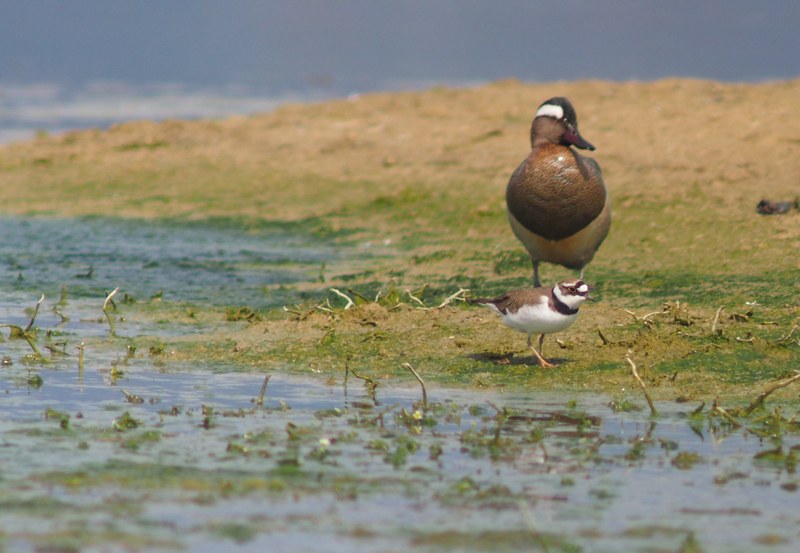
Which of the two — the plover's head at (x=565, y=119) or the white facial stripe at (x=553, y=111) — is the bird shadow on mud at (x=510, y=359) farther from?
the white facial stripe at (x=553, y=111)

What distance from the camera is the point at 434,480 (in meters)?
6.51

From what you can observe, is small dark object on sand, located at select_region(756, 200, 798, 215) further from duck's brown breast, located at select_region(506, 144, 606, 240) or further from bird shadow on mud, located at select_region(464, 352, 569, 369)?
bird shadow on mud, located at select_region(464, 352, 569, 369)

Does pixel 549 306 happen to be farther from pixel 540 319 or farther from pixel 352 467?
pixel 352 467

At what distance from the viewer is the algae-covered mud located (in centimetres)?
605

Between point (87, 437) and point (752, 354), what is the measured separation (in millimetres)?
4349

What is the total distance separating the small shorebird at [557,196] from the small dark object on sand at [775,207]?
3.06 metres

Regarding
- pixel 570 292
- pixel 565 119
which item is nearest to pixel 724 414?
pixel 570 292

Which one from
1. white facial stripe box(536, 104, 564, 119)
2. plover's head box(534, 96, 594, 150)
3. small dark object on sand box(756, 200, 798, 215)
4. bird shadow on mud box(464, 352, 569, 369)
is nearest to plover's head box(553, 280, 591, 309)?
bird shadow on mud box(464, 352, 569, 369)

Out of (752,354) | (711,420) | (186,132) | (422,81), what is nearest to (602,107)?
(186,132)

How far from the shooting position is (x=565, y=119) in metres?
11.1

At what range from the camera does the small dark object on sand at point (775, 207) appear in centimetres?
1367

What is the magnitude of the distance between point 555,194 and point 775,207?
383 cm

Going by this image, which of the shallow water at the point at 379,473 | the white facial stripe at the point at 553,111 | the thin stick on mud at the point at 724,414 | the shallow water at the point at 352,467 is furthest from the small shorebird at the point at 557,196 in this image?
the thin stick on mud at the point at 724,414

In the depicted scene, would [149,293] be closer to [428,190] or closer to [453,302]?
[453,302]
